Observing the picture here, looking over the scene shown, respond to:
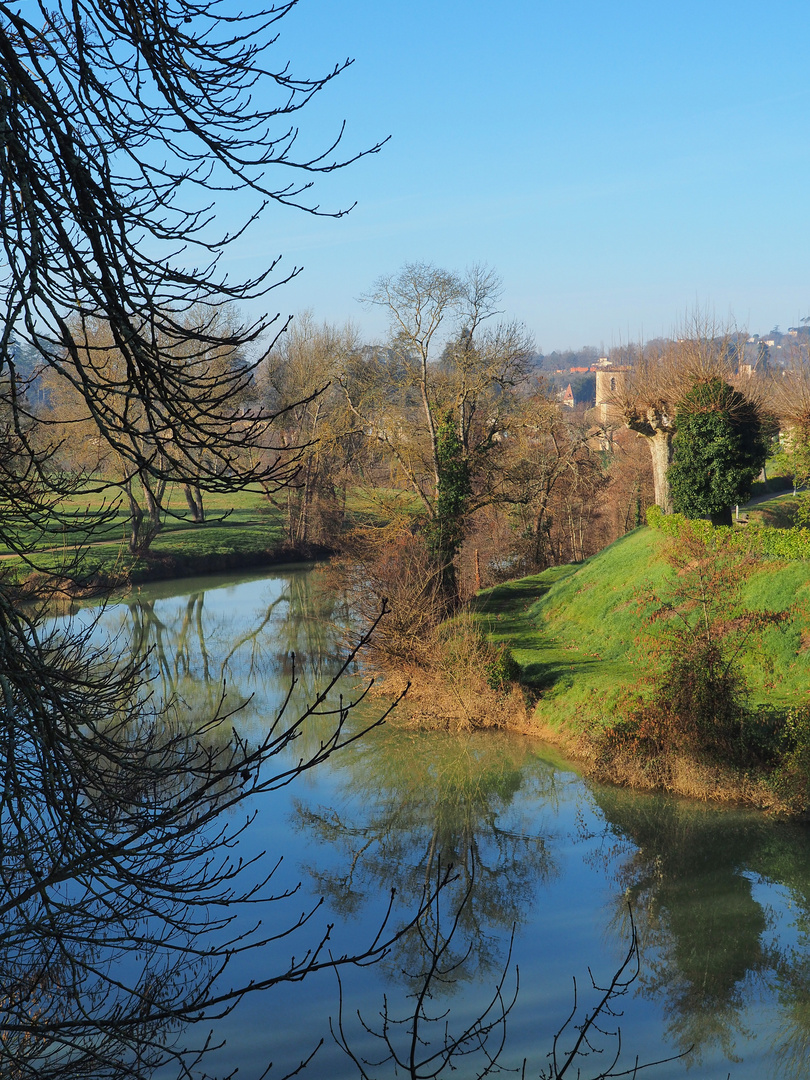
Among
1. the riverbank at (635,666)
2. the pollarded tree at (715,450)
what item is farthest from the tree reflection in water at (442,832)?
the pollarded tree at (715,450)

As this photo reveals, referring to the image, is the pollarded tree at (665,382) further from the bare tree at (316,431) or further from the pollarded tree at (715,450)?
the bare tree at (316,431)

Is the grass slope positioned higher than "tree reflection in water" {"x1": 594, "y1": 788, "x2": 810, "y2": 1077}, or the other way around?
the grass slope

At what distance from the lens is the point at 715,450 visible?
19.6 meters

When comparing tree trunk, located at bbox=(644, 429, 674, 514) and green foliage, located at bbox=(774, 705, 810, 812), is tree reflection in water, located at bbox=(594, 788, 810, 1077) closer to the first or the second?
green foliage, located at bbox=(774, 705, 810, 812)

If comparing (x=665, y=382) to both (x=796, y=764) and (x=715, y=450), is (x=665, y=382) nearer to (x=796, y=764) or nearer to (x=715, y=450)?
(x=715, y=450)

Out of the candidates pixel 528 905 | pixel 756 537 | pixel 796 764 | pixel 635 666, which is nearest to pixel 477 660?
pixel 635 666

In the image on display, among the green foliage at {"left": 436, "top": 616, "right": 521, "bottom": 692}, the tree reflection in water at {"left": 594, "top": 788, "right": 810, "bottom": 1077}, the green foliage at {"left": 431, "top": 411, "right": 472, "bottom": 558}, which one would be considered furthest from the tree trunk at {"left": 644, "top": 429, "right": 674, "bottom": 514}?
the tree reflection in water at {"left": 594, "top": 788, "right": 810, "bottom": 1077}

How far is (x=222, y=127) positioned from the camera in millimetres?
4203

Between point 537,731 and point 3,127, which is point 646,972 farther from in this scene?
point 3,127

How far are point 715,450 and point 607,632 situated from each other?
469 centimetres

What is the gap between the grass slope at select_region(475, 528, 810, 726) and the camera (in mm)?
15156

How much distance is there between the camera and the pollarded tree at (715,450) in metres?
19.6

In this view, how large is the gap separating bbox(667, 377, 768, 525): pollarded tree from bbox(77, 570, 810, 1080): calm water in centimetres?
742

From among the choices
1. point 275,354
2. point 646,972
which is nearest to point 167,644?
point 646,972
